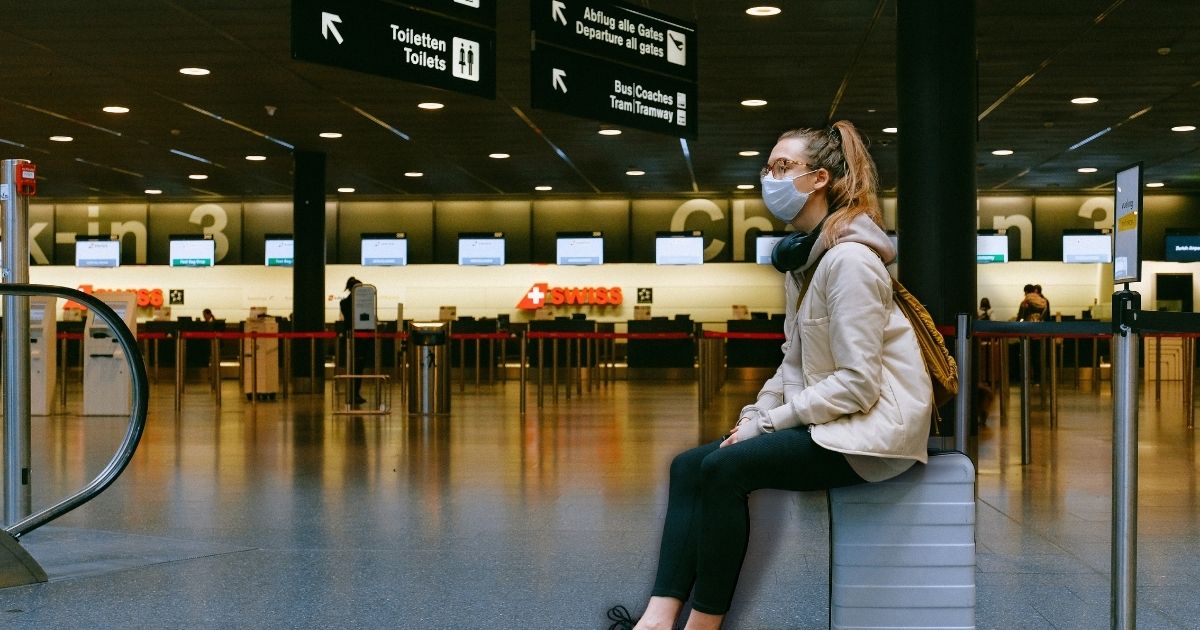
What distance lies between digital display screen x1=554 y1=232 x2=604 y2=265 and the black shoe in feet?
65.4

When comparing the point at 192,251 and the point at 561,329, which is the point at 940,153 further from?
the point at 192,251

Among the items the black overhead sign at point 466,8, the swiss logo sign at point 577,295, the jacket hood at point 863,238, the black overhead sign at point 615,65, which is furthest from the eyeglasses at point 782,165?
the swiss logo sign at point 577,295

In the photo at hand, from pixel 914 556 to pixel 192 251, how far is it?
2323cm

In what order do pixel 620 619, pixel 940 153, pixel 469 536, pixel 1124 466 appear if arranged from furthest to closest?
1. pixel 940 153
2. pixel 469 536
3. pixel 620 619
4. pixel 1124 466

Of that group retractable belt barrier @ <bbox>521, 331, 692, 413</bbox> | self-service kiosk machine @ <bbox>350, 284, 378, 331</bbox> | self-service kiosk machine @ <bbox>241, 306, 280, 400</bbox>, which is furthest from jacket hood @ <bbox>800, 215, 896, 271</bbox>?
self-service kiosk machine @ <bbox>241, 306, 280, 400</bbox>

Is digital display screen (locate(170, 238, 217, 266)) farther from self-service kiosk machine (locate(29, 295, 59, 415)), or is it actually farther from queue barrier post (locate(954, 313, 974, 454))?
queue barrier post (locate(954, 313, 974, 454))

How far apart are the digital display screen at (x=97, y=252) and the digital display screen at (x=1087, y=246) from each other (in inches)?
745

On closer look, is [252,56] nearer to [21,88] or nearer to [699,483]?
[21,88]

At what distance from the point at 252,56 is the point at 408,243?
1305cm

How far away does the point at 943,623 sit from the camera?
276 cm

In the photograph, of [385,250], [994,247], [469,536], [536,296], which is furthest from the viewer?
[536,296]

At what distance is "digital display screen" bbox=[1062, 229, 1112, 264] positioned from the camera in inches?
880

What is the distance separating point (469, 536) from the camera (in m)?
4.97

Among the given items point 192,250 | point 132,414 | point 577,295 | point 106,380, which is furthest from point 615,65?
point 192,250
